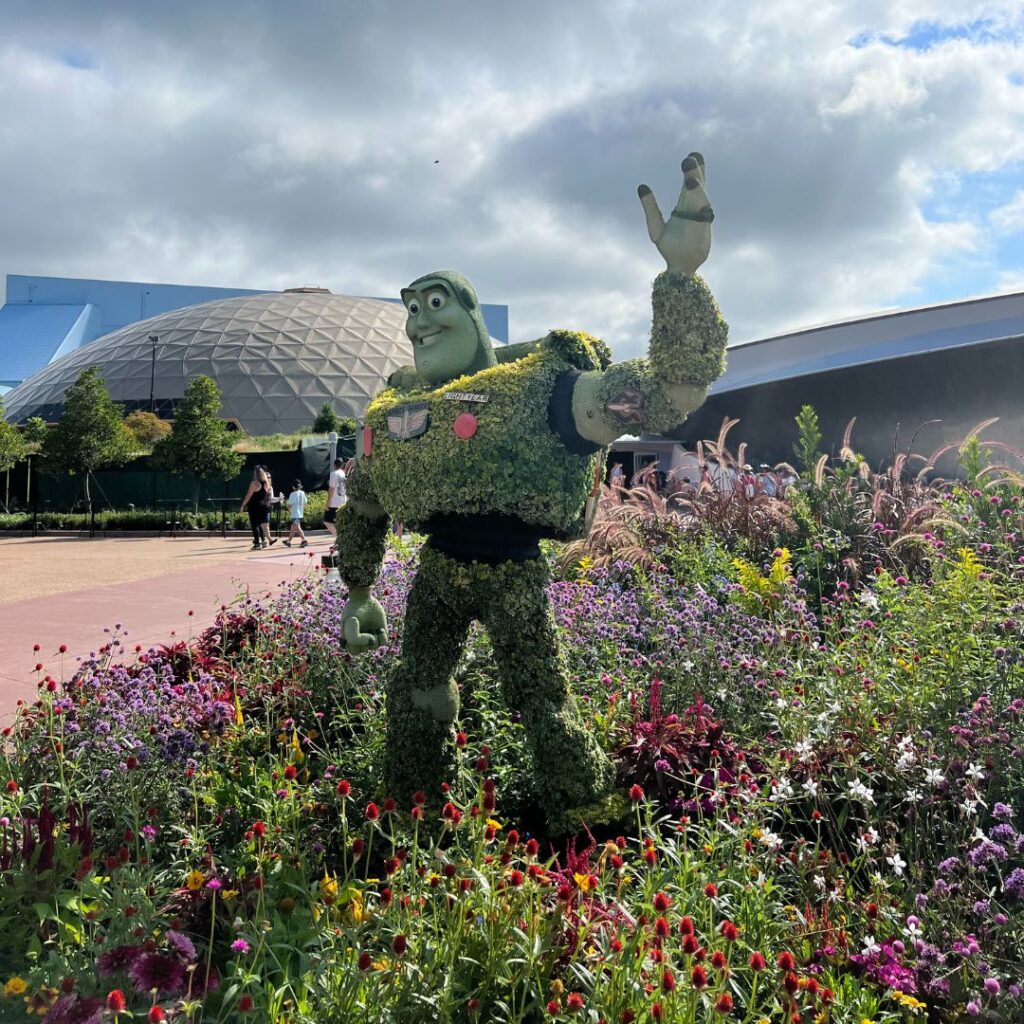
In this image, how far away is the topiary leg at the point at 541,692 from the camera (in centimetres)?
284

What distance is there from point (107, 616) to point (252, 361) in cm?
3995

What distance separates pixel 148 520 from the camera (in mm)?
22500

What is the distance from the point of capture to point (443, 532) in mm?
2994

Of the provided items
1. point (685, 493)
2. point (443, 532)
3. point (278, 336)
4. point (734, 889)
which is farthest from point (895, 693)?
point (278, 336)

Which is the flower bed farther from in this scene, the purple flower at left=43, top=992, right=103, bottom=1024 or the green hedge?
the green hedge

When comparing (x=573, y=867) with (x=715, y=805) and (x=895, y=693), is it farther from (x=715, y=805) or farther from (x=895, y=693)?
(x=895, y=693)

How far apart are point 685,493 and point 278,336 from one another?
4513 centimetres

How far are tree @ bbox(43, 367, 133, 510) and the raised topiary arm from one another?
24.2 meters

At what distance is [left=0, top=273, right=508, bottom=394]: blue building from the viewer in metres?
65.0

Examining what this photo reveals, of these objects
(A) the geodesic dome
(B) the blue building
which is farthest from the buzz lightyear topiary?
(B) the blue building

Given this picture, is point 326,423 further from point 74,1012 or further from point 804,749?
point 74,1012

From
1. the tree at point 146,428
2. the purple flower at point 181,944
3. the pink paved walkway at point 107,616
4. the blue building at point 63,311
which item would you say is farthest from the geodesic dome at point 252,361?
the purple flower at point 181,944

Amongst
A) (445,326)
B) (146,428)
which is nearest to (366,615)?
(445,326)

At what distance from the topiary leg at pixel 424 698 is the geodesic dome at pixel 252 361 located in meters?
39.7
